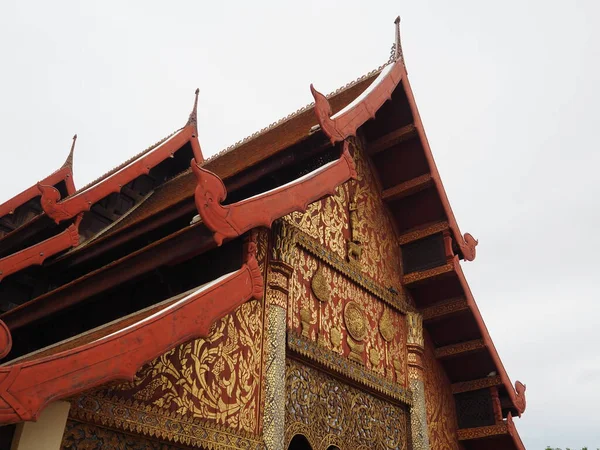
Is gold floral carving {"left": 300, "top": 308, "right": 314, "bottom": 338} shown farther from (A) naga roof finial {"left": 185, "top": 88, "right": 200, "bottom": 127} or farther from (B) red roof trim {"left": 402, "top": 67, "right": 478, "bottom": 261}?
(A) naga roof finial {"left": 185, "top": 88, "right": 200, "bottom": 127}

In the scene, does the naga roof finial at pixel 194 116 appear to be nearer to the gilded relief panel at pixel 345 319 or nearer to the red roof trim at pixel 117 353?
the gilded relief panel at pixel 345 319

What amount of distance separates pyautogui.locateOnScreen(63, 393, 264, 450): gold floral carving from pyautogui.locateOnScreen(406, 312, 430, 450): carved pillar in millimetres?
2618

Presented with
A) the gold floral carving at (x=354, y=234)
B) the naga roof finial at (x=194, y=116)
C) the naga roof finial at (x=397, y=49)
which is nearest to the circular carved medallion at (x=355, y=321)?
the gold floral carving at (x=354, y=234)

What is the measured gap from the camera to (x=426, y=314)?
7.58m

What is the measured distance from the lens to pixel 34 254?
6344 mm

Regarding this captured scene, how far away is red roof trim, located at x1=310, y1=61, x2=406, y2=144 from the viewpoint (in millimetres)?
5523

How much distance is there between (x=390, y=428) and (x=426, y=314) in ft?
5.14

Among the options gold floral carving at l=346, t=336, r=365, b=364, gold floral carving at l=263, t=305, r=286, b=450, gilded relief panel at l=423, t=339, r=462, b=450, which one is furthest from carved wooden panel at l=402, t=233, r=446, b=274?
gold floral carving at l=263, t=305, r=286, b=450

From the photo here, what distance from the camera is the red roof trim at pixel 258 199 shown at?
162 inches

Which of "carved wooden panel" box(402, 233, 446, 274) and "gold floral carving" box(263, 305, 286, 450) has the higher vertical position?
"carved wooden panel" box(402, 233, 446, 274)

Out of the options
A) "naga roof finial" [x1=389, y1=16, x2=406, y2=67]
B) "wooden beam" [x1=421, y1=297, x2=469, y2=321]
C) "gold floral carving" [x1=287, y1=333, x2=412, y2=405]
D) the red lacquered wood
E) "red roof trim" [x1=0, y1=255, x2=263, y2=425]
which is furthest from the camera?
the red lacquered wood

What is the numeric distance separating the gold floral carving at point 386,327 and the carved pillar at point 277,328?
1721 millimetres

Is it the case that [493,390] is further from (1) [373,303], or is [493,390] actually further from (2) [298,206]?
(2) [298,206]

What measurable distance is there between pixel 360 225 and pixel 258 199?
275cm
